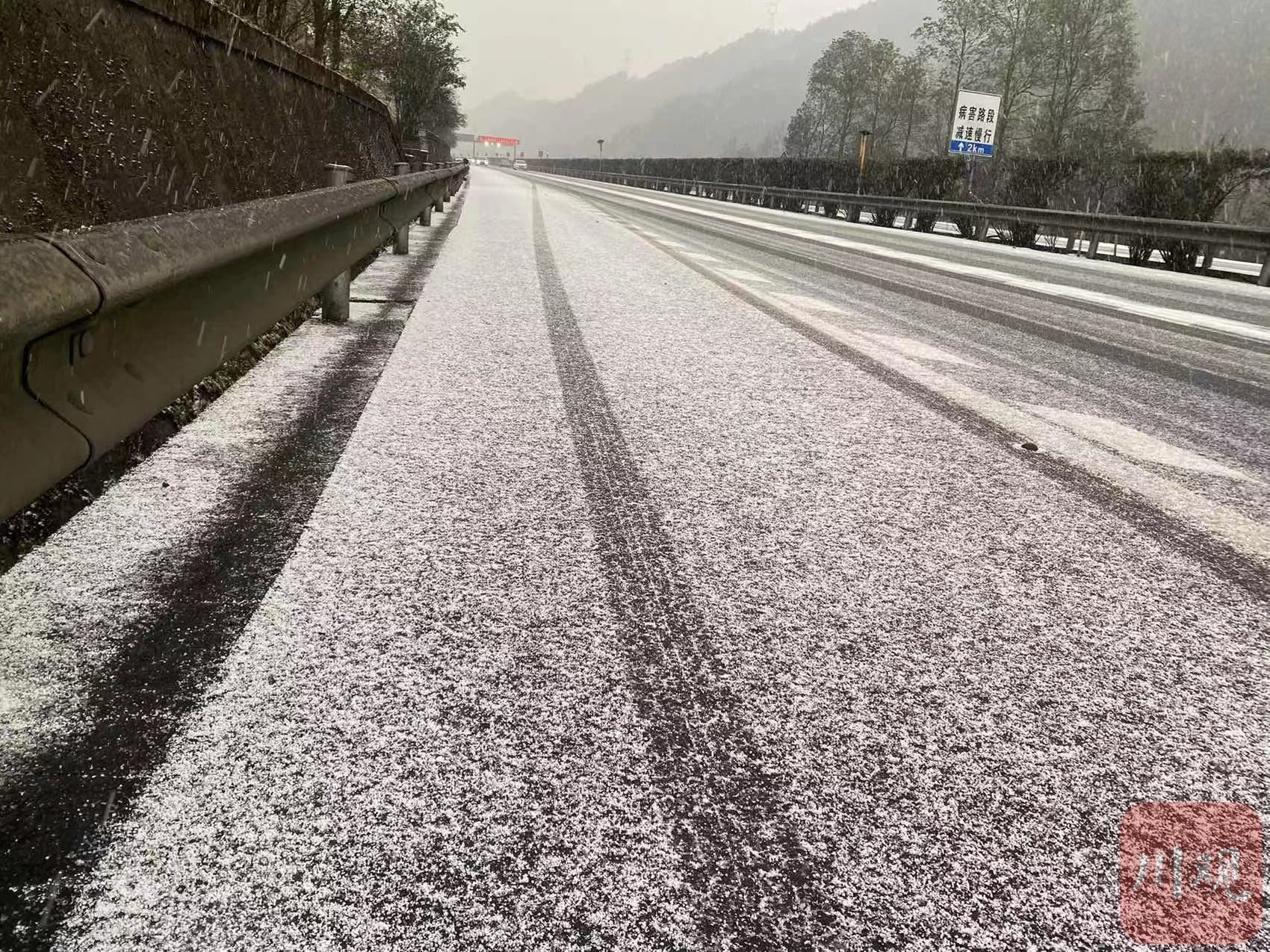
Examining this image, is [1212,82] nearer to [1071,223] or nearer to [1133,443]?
[1071,223]

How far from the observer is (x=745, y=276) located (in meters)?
8.62

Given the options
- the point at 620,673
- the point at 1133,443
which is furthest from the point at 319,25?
the point at 620,673

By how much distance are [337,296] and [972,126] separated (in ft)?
98.2

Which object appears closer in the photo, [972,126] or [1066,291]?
[1066,291]

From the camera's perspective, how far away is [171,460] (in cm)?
268

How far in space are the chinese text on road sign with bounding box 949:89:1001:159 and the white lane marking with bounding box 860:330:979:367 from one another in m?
26.9

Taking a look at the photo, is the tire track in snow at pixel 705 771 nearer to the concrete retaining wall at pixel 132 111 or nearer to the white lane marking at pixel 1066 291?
the concrete retaining wall at pixel 132 111

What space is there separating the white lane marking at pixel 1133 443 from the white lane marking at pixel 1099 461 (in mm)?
75

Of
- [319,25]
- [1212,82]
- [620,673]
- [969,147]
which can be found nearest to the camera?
[620,673]

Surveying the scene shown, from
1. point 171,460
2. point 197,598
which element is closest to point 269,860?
point 197,598

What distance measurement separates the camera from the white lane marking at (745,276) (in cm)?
826

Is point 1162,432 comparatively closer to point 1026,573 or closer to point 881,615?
point 1026,573

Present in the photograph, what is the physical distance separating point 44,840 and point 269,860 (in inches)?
12.1

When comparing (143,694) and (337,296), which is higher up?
(337,296)
